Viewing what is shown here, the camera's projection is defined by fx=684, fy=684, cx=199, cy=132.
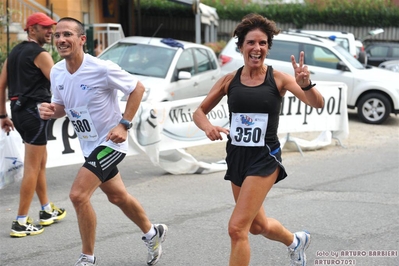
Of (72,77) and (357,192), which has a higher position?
(72,77)

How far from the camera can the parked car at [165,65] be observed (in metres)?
12.5

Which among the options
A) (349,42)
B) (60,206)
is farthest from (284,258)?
(349,42)

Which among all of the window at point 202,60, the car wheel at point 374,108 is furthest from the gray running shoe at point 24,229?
the car wheel at point 374,108

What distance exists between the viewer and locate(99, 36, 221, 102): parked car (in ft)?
40.9

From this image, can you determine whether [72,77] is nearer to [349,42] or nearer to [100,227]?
[100,227]

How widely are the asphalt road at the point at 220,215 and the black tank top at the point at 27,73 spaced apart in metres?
1.34

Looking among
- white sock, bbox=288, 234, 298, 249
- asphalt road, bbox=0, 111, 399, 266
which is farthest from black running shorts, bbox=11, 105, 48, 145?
white sock, bbox=288, 234, 298, 249

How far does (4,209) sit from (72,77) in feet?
9.02

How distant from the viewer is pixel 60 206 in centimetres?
759

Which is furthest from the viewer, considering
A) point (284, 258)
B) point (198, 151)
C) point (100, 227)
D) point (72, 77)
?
point (198, 151)

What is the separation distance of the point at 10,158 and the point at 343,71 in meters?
9.95

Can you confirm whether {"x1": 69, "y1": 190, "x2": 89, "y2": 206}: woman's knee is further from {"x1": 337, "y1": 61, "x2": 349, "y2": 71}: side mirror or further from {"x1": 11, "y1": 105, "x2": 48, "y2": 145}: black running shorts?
{"x1": 337, "y1": 61, "x2": 349, "y2": 71}: side mirror

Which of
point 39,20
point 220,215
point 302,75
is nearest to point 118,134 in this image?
point 302,75

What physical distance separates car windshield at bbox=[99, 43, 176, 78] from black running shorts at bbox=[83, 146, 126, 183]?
295 inches
